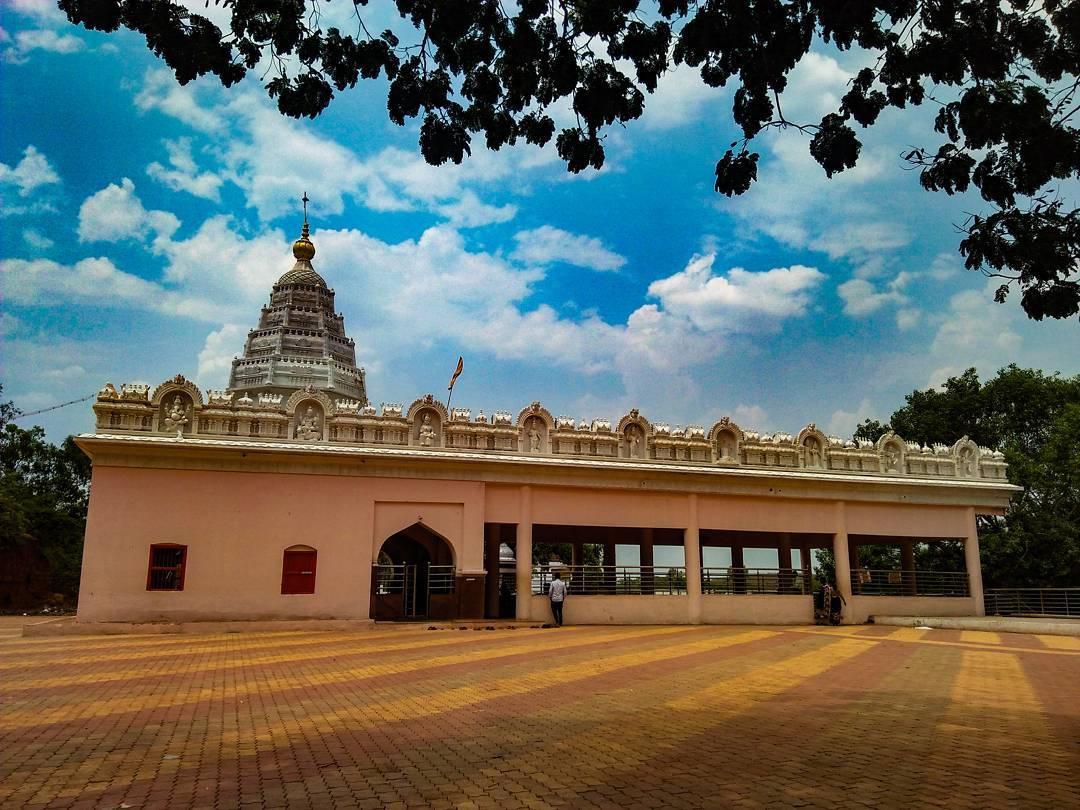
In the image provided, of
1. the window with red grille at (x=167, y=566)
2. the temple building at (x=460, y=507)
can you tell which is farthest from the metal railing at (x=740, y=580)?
the window with red grille at (x=167, y=566)

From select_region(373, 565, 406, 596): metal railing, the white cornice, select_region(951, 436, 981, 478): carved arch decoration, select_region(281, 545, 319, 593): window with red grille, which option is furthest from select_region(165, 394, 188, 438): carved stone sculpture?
select_region(951, 436, 981, 478): carved arch decoration

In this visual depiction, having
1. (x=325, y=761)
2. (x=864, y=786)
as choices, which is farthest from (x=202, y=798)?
(x=864, y=786)

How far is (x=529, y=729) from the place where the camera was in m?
7.72

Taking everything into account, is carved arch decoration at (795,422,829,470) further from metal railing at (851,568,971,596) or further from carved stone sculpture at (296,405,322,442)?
carved stone sculpture at (296,405,322,442)

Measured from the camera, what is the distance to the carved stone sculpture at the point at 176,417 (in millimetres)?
19422

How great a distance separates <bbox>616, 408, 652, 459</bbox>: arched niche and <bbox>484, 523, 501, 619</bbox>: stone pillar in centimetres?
444

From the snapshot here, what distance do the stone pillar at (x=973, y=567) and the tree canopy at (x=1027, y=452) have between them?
454 centimetres

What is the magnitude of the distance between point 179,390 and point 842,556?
65.0ft

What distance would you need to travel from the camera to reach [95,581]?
714 inches

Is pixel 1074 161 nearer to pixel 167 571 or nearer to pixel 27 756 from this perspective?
pixel 27 756

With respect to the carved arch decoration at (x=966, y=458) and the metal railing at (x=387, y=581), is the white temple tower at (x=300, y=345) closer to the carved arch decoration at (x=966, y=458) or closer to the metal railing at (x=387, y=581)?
the metal railing at (x=387, y=581)

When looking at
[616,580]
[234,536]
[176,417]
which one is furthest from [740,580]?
[176,417]

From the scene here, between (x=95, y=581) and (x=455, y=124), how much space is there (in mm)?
15531

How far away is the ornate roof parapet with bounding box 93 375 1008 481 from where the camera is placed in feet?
64.1
